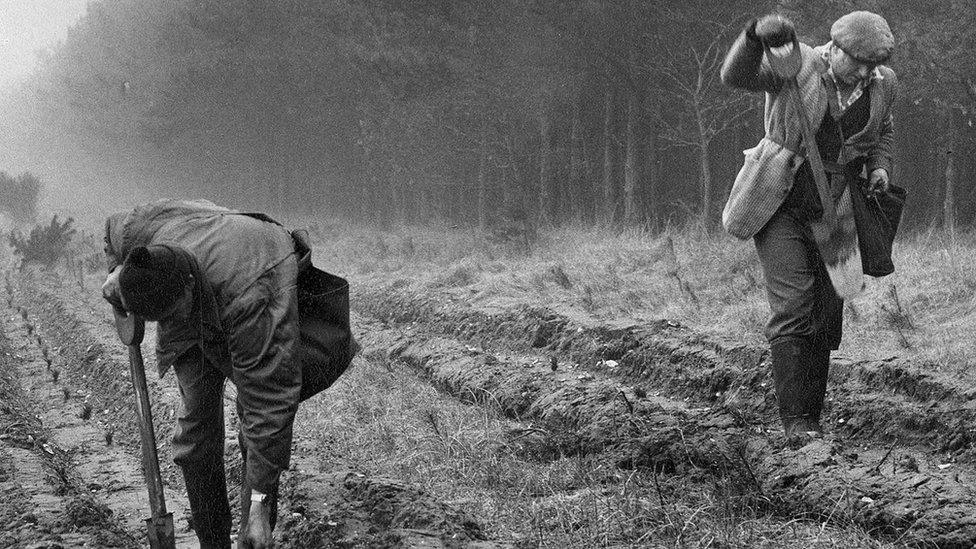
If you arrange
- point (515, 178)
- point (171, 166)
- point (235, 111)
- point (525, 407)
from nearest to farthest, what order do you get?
point (525, 407) < point (515, 178) < point (235, 111) < point (171, 166)

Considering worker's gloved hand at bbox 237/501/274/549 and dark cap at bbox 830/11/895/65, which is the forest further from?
worker's gloved hand at bbox 237/501/274/549

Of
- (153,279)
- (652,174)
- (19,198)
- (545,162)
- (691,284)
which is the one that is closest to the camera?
(153,279)

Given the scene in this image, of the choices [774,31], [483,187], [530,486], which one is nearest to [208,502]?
[530,486]

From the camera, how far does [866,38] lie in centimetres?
446

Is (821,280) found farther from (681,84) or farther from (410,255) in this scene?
(410,255)

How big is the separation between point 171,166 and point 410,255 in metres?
33.4

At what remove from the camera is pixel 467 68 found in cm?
2147

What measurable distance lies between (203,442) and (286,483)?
979 mm

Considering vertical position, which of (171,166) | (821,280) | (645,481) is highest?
(821,280)

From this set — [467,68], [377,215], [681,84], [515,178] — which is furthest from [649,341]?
[377,215]

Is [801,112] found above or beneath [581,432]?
above

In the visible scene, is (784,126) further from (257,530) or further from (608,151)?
(608,151)

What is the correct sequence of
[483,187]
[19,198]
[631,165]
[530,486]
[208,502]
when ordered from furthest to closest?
[19,198]
[483,187]
[631,165]
[530,486]
[208,502]

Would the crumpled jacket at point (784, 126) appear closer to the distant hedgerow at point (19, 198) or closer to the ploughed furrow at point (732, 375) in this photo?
the ploughed furrow at point (732, 375)
